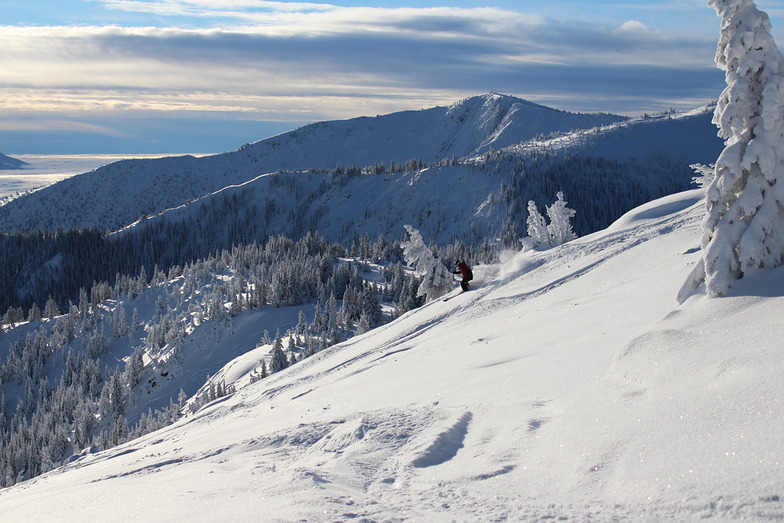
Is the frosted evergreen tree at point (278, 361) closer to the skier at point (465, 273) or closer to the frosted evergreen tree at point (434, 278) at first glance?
the frosted evergreen tree at point (434, 278)

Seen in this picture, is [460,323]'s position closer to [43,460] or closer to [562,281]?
[562,281]

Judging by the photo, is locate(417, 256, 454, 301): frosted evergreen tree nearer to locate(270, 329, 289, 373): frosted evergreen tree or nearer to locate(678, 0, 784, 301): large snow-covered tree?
locate(270, 329, 289, 373): frosted evergreen tree

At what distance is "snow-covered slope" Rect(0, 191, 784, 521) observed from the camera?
24.0 ft

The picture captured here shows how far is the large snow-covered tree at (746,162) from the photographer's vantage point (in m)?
13.4

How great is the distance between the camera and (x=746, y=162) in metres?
13.8

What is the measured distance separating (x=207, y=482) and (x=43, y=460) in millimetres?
62625

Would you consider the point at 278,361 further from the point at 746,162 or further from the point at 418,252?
the point at 746,162

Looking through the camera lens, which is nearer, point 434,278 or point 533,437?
point 533,437

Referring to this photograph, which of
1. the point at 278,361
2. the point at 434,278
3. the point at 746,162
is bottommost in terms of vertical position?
the point at 278,361

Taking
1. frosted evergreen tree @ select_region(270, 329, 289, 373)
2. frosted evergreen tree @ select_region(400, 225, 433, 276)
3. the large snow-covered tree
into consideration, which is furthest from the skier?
frosted evergreen tree @ select_region(270, 329, 289, 373)

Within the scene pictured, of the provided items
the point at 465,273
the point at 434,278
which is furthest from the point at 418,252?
the point at 465,273

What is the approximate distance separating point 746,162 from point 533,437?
885 centimetres

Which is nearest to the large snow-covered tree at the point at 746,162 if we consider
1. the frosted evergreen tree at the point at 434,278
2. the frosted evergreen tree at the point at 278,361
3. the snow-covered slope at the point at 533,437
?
the snow-covered slope at the point at 533,437

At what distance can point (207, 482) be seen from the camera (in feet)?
33.9
